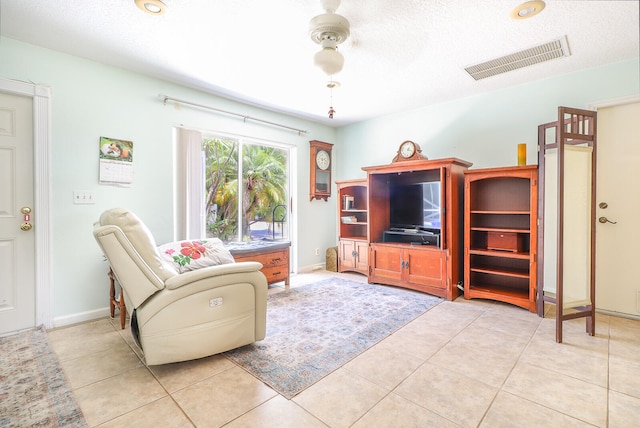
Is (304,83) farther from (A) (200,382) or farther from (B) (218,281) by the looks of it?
(A) (200,382)

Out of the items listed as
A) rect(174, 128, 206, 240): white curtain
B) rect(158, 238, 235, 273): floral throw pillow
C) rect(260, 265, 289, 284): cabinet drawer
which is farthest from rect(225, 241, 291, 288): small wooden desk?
rect(158, 238, 235, 273): floral throw pillow

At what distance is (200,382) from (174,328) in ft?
1.15

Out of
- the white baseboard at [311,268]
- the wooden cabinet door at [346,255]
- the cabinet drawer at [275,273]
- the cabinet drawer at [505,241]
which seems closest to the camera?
the cabinet drawer at [505,241]

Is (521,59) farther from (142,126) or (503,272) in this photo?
(142,126)

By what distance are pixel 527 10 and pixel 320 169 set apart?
3148mm

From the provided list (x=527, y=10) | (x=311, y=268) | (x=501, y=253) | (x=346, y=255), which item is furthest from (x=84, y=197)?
(x=501, y=253)

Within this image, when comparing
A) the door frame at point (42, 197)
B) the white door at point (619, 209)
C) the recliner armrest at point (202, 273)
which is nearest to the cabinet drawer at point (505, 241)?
the white door at point (619, 209)

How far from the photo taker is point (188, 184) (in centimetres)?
336

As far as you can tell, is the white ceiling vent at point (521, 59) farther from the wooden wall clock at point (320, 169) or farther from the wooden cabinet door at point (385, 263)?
the wooden wall clock at point (320, 169)

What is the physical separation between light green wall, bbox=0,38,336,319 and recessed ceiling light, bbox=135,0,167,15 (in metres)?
1.13

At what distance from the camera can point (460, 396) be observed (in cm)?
166

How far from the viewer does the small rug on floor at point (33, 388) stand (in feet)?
4.95

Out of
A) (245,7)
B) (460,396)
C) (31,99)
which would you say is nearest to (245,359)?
(460,396)

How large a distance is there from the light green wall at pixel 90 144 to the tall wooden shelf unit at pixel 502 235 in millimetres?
3218
